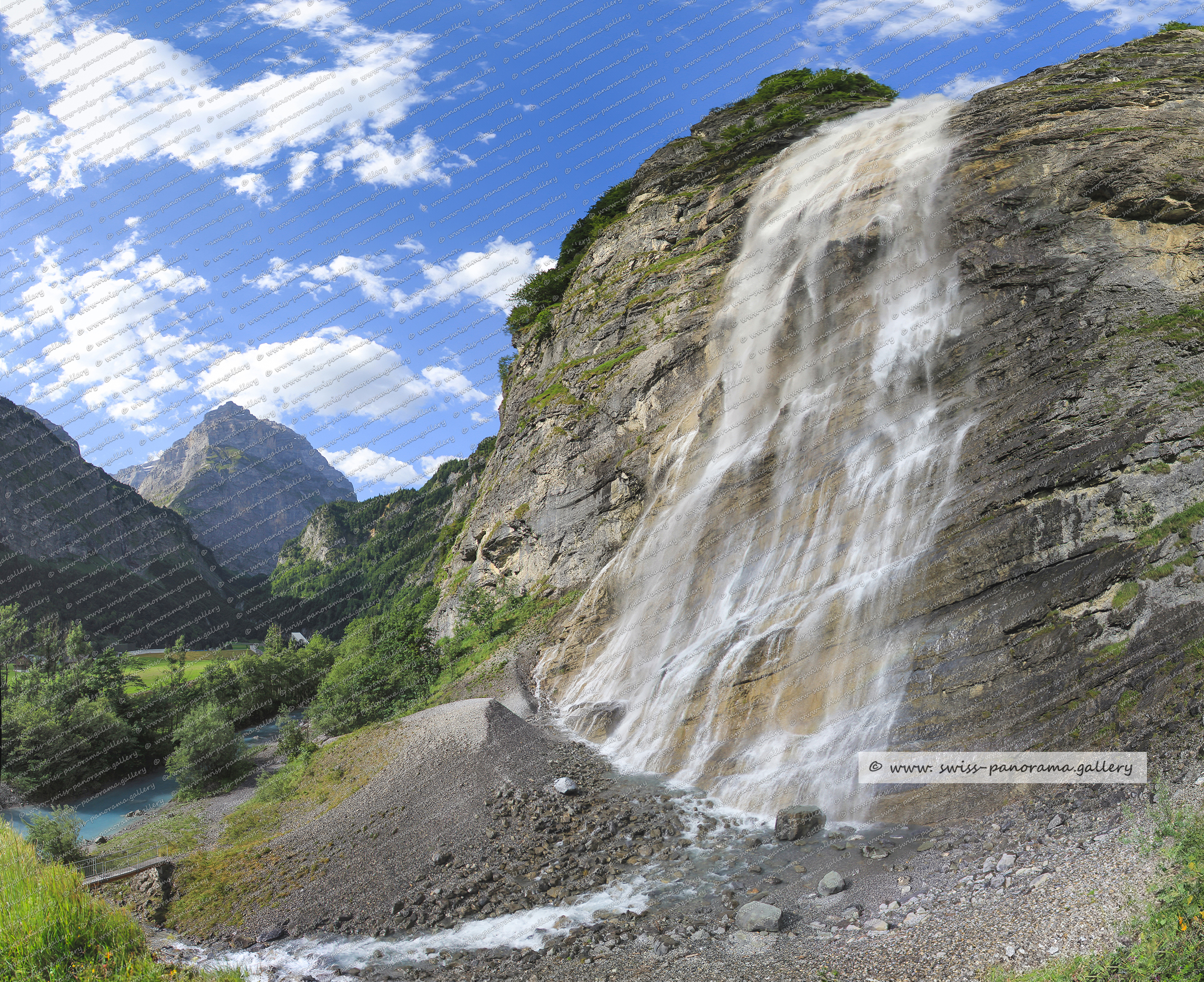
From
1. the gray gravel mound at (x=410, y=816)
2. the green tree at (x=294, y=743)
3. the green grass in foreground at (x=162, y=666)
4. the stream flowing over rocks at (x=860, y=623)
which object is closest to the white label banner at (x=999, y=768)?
the stream flowing over rocks at (x=860, y=623)

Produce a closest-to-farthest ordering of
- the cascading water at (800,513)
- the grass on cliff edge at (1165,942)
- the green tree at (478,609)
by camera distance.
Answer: the grass on cliff edge at (1165,942), the cascading water at (800,513), the green tree at (478,609)

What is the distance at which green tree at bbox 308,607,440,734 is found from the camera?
32.8m

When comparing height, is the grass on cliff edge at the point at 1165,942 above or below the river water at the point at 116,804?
above

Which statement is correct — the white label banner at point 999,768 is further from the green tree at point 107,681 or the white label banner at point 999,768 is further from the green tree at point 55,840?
the green tree at point 107,681

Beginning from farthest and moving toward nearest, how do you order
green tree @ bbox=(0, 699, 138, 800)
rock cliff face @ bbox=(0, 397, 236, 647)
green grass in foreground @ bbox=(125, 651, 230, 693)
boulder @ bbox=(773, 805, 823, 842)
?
rock cliff face @ bbox=(0, 397, 236, 647), green grass in foreground @ bbox=(125, 651, 230, 693), green tree @ bbox=(0, 699, 138, 800), boulder @ bbox=(773, 805, 823, 842)

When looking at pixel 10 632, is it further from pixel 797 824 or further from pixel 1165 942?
pixel 1165 942

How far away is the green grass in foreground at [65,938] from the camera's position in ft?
30.4

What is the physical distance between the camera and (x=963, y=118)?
3325cm

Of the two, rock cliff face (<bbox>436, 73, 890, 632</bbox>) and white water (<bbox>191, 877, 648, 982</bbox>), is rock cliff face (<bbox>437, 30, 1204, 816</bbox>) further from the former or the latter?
Answer: white water (<bbox>191, 877, 648, 982</bbox>)

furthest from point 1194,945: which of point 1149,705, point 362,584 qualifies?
point 362,584

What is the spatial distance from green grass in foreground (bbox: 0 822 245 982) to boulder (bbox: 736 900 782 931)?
8172 mm

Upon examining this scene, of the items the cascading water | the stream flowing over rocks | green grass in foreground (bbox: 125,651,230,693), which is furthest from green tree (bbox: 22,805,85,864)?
green grass in foreground (bbox: 125,651,230,693)

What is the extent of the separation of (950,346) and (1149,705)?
14154 millimetres

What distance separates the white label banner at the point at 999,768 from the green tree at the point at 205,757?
1166 inches
